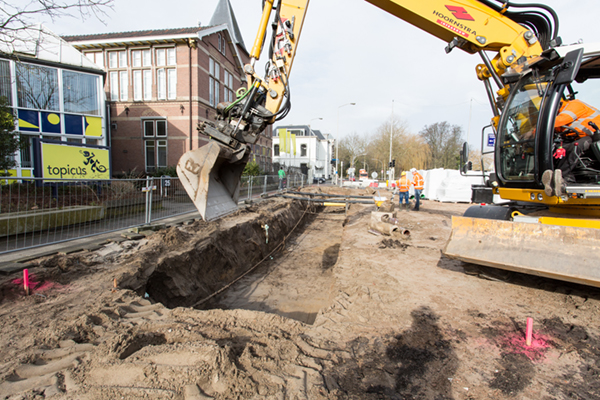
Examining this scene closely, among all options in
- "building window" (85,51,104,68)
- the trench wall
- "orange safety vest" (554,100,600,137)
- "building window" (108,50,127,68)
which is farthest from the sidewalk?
"building window" (85,51,104,68)

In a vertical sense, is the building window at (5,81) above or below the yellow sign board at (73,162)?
above

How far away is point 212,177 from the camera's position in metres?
5.79

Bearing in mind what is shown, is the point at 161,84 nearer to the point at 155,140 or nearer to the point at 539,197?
the point at 155,140

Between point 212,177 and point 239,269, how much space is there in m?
2.42

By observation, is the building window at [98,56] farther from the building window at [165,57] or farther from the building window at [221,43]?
the building window at [221,43]

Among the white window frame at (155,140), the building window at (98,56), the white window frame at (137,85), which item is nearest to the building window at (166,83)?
the white window frame at (137,85)

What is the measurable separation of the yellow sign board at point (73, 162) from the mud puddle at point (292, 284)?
6450mm

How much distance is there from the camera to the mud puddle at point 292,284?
214 inches

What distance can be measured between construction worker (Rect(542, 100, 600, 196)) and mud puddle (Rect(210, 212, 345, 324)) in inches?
152

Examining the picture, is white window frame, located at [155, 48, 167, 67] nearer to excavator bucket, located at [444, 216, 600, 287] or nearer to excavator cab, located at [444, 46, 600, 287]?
excavator cab, located at [444, 46, 600, 287]

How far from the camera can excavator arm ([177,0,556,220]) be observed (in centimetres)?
488

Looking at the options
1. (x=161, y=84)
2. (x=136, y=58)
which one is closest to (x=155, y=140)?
(x=161, y=84)

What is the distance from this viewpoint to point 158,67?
18.7 meters

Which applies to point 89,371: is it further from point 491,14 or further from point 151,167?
point 151,167
